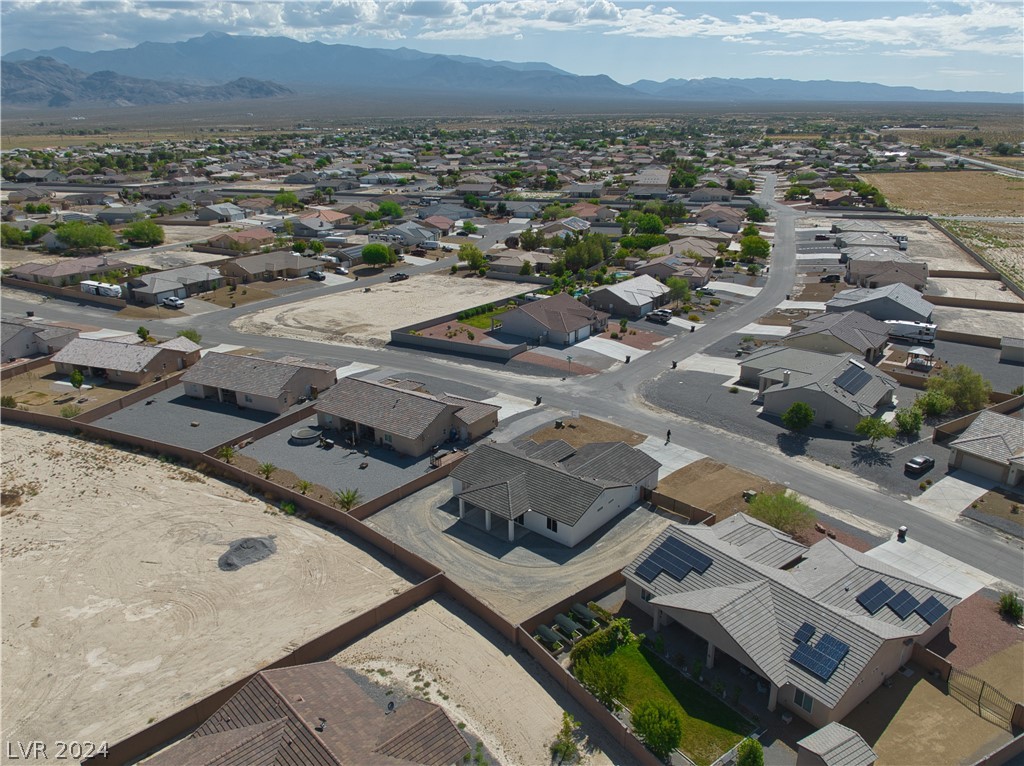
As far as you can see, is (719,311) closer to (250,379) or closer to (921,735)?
(250,379)

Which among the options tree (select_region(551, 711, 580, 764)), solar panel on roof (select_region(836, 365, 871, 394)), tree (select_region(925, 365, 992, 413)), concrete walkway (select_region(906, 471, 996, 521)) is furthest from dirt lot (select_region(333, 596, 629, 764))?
tree (select_region(925, 365, 992, 413))

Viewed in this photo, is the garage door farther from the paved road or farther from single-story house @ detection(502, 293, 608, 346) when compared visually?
single-story house @ detection(502, 293, 608, 346)

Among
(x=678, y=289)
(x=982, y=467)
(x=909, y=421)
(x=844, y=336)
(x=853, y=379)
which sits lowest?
(x=982, y=467)

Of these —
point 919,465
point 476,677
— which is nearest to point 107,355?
point 476,677

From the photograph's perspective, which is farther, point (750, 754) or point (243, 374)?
point (243, 374)

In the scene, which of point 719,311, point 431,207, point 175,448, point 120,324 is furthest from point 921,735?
point 431,207

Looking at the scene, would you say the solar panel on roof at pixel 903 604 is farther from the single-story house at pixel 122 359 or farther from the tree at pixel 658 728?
the single-story house at pixel 122 359

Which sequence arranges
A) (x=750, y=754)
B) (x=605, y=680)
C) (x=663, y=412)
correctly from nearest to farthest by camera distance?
(x=750, y=754)
(x=605, y=680)
(x=663, y=412)

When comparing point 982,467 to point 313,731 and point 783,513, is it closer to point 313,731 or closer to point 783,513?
point 783,513
